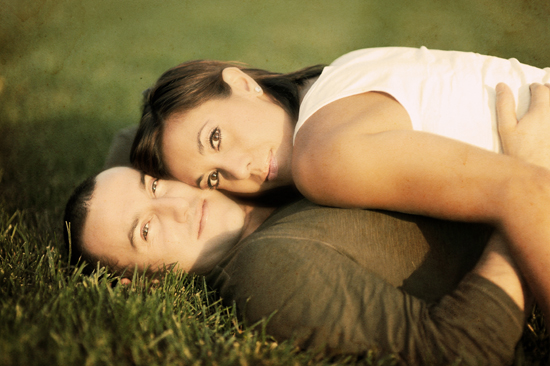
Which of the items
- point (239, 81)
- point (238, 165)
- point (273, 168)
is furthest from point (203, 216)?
point (239, 81)

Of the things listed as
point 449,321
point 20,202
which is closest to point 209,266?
point 449,321

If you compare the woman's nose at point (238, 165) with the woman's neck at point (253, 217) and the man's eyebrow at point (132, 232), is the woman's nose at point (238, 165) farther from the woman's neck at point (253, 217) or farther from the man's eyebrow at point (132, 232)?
the man's eyebrow at point (132, 232)

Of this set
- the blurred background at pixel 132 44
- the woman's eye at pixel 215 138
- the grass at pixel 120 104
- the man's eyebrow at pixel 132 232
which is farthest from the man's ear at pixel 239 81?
the blurred background at pixel 132 44

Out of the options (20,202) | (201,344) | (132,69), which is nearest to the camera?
(201,344)

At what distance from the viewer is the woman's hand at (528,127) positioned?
1595 mm

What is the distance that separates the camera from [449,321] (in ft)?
4.60

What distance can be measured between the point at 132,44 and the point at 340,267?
4.90 metres

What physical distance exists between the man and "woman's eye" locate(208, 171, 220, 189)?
98mm

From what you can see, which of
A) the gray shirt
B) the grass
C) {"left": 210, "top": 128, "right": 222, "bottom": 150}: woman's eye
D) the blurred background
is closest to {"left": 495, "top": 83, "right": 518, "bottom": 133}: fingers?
the gray shirt

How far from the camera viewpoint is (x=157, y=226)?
80.9 inches

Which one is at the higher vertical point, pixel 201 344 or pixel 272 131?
pixel 272 131

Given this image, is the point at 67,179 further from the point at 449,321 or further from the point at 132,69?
the point at 449,321

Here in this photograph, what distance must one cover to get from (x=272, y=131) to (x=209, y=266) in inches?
27.7

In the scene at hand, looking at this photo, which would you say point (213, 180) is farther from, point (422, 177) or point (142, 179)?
point (422, 177)
